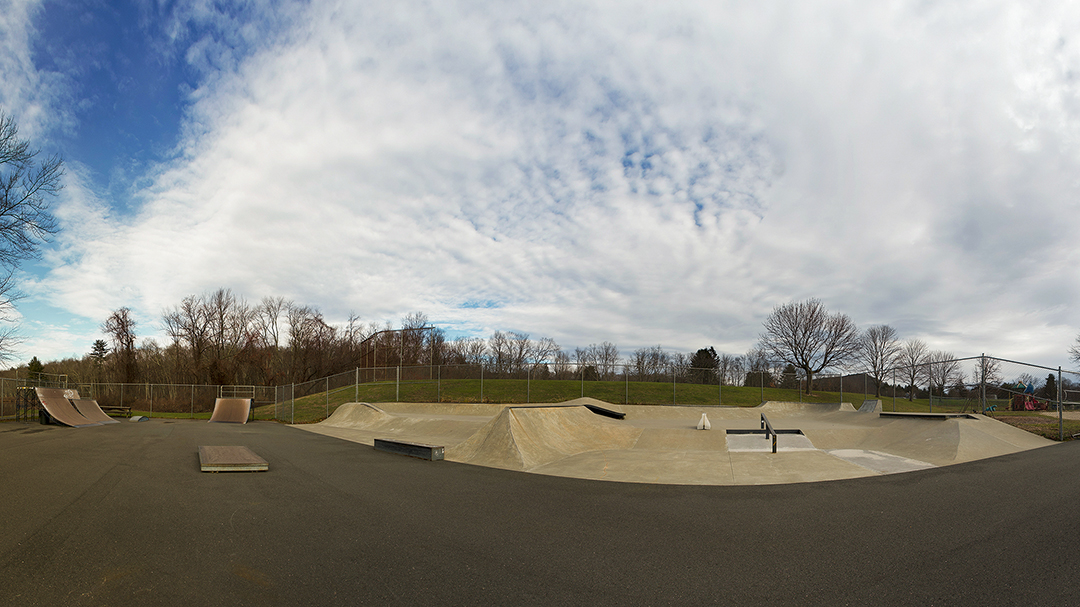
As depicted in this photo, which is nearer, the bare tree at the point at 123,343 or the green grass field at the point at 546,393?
the green grass field at the point at 546,393

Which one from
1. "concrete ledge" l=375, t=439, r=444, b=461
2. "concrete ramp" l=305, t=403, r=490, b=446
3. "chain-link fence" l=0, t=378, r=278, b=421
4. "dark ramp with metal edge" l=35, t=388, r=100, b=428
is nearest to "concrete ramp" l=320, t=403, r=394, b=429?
"concrete ramp" l=305, t=403, r=490, b=446

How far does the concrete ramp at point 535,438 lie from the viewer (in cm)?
1217

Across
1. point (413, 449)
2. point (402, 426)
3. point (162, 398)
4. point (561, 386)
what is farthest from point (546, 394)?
point (162, 398)

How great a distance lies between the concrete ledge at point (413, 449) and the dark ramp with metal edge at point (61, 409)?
64.4ft

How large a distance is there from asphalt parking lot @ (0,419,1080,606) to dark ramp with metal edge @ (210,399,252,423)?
20929 millimetres

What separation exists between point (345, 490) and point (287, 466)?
382 centimetres

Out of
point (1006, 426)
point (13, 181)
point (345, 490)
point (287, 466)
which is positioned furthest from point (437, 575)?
point (13, 181)

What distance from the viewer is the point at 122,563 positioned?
15.8 feet

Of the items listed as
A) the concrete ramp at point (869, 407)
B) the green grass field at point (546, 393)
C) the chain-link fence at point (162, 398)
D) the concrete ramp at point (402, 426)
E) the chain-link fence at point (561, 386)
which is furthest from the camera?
the chain-link fence at point (162, 398)

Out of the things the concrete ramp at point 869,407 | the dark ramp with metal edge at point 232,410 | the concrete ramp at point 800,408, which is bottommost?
the dark ramp with metal edge at point 232,410

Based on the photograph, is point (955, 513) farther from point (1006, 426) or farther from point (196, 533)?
point (1006, 426)

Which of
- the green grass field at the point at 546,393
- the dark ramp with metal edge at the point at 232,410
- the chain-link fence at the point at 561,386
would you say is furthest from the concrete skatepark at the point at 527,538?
the dark ramp with metal edge at the point at 232,410

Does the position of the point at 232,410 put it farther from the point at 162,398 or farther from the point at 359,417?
the point at 162,398

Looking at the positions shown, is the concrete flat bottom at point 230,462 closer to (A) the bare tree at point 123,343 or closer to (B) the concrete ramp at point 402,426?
(B) the concrete ramp at point 402,426
